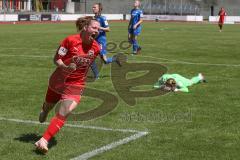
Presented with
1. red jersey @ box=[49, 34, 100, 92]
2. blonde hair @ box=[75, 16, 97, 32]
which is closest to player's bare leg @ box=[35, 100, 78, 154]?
red jersey @ box=[49, 34, 100, 92]

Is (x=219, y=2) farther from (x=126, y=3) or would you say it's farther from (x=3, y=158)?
(x=3, y=158)

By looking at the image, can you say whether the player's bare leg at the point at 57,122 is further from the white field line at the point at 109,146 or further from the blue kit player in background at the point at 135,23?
the blue kit player in background at the point at 135,23

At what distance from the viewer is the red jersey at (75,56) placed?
687cm

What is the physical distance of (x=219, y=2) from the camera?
91.7 metres

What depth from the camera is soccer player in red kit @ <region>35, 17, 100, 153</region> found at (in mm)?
6695

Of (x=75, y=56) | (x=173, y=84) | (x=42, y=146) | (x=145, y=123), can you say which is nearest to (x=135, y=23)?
(x=173, y=84)

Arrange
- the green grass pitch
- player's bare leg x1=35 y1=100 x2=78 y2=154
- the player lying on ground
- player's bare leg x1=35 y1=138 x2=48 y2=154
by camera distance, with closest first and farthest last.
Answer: player's bare leg x1=35 y1=138 x2=48 y2=154
player's bare leg x1=35 y1=100 x2=78 y2=154
the green grass pitch
the player lying on ground

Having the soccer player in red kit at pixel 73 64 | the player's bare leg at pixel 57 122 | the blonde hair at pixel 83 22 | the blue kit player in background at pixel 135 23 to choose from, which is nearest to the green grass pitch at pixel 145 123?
the player's bare leg at pixel 57 122

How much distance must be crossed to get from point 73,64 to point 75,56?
143 millimetres

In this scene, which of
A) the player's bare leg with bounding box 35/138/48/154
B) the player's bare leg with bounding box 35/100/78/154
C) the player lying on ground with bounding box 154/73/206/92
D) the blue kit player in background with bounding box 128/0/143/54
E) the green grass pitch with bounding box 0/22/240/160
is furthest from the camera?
the blue kit player in background with bounding box 128/0/143/54

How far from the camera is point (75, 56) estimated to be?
6.93 metres

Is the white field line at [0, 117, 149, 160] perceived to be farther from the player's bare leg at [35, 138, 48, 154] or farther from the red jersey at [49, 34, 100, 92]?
the red jersey at [49, 34, 100, 92]

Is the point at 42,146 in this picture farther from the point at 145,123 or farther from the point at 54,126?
the point at 145,123

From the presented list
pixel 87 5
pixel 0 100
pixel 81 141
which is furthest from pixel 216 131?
pixel 87 5
